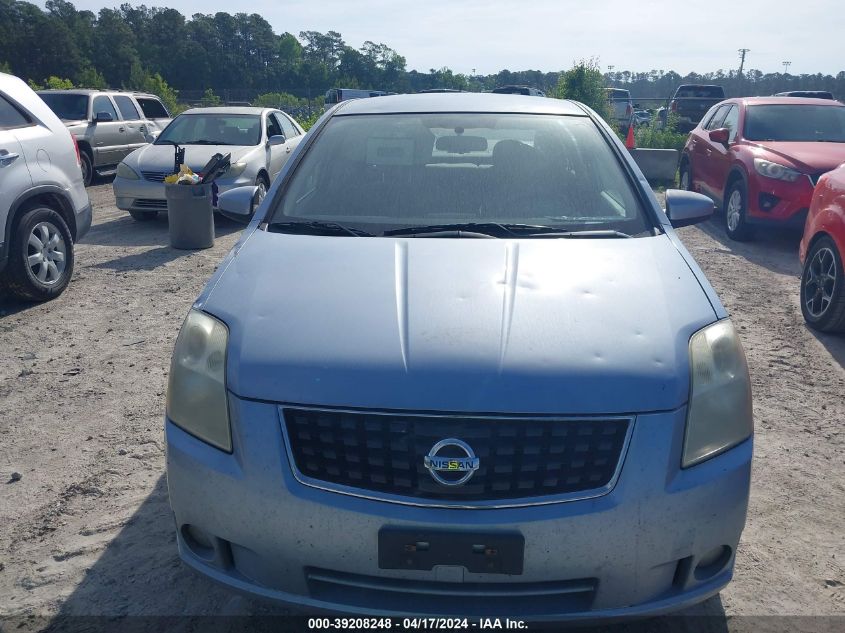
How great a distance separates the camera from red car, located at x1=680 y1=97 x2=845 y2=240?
329 inches

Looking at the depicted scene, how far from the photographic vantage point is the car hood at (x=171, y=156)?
381 inches

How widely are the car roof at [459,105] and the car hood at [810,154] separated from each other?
5536 mm

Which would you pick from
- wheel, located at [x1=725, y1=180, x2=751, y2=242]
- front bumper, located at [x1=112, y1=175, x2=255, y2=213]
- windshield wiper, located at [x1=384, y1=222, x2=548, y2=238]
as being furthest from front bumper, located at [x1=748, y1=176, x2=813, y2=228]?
windshield wiper, located at [x1=384, y1=222, x2=548, y2=238]

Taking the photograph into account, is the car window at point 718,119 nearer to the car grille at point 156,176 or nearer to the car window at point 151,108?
the car grille at point 156,176

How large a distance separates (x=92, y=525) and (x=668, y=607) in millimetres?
2324

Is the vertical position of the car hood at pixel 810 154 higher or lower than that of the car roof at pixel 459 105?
lower

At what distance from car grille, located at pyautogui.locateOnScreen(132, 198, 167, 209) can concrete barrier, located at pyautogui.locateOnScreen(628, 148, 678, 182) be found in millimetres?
9561

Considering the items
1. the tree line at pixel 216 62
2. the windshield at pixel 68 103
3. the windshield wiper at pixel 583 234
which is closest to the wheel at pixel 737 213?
the windshield wiper at pixel 583 234

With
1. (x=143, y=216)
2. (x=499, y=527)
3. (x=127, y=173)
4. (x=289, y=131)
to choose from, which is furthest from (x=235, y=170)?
(x=499, y=527)

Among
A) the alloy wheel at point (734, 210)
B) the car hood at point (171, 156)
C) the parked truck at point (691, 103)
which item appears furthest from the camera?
the parked truck at point (691, 103)

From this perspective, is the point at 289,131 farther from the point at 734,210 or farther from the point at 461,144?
the point at 461,144

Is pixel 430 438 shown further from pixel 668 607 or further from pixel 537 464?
pixel 668 607

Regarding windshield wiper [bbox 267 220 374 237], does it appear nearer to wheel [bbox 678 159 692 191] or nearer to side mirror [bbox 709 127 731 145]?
side mirror [bbox 709 127 731 145]

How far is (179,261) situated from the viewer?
26.5 ft
